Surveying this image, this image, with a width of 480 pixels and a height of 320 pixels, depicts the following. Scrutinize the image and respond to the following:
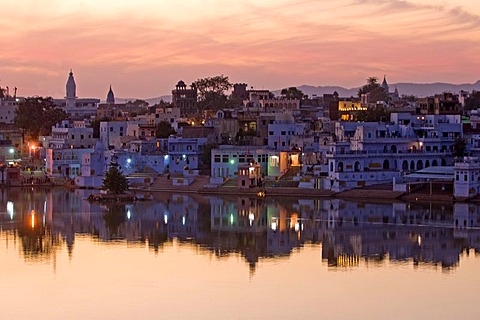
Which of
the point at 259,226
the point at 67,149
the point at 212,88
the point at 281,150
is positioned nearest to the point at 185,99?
the point at 212,88

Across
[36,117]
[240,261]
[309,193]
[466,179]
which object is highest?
[36,117]

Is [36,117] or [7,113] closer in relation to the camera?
[36,117]

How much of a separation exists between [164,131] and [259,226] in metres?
15.9

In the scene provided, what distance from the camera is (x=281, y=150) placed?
3397 cm

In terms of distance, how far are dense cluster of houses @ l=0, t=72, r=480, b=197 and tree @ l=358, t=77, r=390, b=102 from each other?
16298 millimetres

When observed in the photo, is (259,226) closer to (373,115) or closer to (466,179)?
(466,179)

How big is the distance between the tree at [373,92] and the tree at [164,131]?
18.8 metres

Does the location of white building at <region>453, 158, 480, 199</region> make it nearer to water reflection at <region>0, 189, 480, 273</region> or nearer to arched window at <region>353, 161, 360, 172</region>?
water reflection at <region>0, 189, 480, 273</region>

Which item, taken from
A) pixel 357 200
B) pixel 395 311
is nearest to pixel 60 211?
pixel 357 200

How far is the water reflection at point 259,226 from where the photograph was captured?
2058 cm


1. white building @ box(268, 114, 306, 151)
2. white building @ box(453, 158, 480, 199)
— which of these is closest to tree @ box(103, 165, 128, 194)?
white building @ box(268, 114, 306, 151)

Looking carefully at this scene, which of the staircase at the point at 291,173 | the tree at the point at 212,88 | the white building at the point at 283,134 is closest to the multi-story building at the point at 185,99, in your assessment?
the tree at the point at 212,88

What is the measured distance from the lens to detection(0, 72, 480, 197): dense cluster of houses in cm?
3138

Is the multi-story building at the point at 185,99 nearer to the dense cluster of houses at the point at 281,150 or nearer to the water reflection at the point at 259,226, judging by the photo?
the dense cluster of houses at the point at 281,150
